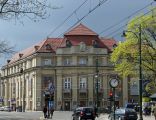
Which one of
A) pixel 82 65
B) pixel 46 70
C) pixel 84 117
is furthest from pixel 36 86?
pixel 84 117

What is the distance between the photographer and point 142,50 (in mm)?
75875

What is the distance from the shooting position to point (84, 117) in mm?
53500

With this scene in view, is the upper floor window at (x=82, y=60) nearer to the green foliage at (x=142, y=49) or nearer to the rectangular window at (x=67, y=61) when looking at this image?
the rectangular window at (x=67, y=61)

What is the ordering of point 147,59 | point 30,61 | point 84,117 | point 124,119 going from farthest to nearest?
point 30,61 → point 147,59 → point 84,117 → point 124,119

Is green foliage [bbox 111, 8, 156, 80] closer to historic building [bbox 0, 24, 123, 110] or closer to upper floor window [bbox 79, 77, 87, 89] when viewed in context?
historic building [bbox 0, 24, 123, 110]

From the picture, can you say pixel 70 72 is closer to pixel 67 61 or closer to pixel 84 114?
pixel 67 61

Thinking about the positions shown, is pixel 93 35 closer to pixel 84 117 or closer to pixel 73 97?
pixel 73 97

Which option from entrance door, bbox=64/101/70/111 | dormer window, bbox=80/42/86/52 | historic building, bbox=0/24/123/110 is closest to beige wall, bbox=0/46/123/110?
historic building, bbox=0/24/123/110

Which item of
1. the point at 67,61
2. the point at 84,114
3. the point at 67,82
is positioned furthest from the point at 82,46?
the point at 84,114

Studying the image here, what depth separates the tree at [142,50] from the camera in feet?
249

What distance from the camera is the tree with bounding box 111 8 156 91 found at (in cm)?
7575

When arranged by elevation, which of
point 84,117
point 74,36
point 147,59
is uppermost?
point 74,36

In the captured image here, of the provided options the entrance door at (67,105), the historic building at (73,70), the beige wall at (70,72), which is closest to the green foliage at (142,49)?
the historic building at (73,70)

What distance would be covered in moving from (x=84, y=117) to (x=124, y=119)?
6.18 metres
